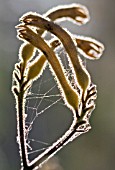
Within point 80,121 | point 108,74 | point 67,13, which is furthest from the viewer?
point 108,74

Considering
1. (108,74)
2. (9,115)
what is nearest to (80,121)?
(9,115)

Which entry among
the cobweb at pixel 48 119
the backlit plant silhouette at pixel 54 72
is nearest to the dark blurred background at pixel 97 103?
the cobweb at pixel 48 119

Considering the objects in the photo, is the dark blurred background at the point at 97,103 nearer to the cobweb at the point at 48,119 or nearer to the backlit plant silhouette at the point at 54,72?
the cobweb at the point at 48,119

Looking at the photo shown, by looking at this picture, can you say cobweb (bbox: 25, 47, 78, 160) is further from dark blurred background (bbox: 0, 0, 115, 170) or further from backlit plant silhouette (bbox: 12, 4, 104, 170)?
backlit plant silhouette (bbox: 12, 4, 104, 170)

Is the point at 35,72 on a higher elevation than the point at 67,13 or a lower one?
lower

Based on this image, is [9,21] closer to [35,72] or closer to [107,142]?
[107,142]

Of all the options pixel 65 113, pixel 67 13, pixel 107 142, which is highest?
pixel 67 13

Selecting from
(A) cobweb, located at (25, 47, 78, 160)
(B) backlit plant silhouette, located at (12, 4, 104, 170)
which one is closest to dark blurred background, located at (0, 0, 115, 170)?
(A) cobweb, located at (25, 47, 78, 160)

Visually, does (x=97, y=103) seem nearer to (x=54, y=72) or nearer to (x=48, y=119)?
(x=48, y=119)
